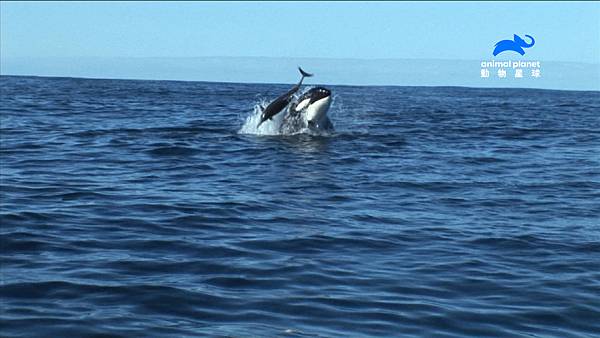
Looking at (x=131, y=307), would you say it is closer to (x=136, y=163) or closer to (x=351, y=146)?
(x=136, y=163)

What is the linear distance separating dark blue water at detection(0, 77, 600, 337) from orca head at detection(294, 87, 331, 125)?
14.6 feet

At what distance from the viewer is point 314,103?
2819cm

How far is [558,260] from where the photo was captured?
1113 cm

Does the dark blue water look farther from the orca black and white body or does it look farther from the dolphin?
the orca black and white body

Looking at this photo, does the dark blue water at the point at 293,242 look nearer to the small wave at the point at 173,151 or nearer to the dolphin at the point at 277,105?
the small wave at the point at 173,151

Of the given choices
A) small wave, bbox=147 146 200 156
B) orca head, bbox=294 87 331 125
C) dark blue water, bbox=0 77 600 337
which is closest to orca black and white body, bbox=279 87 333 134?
orca head, bbox=294 87 331 125

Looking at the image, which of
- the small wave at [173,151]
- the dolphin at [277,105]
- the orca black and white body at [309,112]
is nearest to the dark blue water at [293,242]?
the small wave at [173,151]

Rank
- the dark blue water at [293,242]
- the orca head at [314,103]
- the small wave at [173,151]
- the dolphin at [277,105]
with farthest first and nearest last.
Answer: the orca head at [314,103] → the dolphin at [277,105] → the small wave at [173,151] → the dark blue water at [293,242]

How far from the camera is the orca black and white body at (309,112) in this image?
28.1 m

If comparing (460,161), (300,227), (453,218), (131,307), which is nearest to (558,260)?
(453,218)

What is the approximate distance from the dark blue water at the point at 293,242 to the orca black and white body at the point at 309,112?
14.7 ft

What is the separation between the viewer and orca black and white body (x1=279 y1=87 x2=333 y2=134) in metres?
28.1

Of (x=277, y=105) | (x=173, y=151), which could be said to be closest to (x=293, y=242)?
(x=173, y=151)

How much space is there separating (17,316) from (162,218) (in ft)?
Result: 17.2
